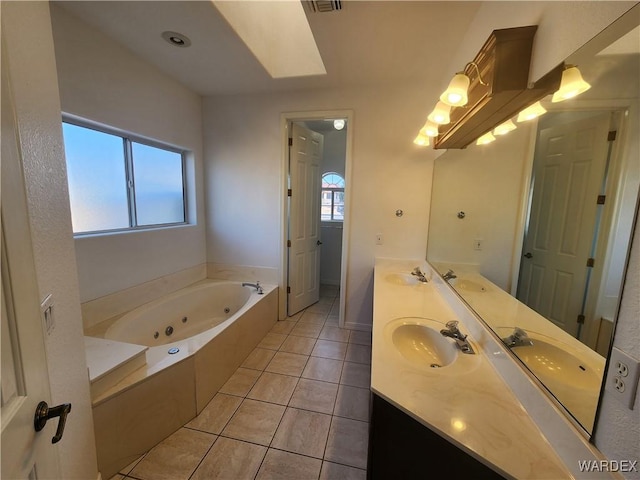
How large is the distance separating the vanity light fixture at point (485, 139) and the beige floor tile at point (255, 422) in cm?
226

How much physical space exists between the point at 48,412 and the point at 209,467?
45.0 inches

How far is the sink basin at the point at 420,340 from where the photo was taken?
1.43 meters

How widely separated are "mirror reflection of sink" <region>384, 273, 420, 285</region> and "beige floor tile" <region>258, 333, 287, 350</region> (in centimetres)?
131

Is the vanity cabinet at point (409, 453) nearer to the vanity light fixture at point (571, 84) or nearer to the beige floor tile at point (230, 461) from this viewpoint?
the beige floor tile at point (230, 461)

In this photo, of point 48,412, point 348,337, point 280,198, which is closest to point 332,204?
point 280,198

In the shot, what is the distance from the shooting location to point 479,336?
→ 130 cm

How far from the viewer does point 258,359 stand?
2.43 m

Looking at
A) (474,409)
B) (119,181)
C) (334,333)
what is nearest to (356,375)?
(334,333)

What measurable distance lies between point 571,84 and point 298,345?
2.64m

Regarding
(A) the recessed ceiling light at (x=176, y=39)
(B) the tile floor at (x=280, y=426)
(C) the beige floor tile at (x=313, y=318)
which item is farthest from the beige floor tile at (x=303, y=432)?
(A) the recessed ceiling light at (x=176, y=39)

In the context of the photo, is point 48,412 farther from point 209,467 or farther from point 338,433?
point 338,433

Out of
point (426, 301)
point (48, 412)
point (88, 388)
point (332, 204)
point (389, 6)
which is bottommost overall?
point (88, 388)

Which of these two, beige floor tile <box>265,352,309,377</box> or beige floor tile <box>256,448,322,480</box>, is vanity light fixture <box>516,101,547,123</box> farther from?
beige floor tile <box>265,352,309,377</box>

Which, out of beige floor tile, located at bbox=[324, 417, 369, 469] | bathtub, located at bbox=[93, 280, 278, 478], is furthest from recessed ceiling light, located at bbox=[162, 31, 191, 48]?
beige floor tile, located at bbox=[324, 417, 369, 469]
